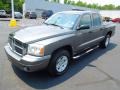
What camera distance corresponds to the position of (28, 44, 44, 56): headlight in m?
4.17

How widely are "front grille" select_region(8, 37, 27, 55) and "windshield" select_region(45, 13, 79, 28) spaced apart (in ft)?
5.21

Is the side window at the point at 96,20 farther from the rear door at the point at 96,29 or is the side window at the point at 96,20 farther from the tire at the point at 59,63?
the tire at the point at 59,63

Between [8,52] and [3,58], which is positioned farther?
[3,58]

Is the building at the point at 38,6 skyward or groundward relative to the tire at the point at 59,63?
skyward

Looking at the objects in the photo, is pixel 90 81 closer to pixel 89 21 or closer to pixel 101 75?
pixel 101 75

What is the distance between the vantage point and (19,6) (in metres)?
55.9

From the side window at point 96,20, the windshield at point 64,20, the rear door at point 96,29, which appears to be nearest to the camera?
the windshield at point 64,20

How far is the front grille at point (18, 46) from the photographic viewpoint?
4340 millimetres

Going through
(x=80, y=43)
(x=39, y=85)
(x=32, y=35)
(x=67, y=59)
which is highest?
(x=32, y=35)

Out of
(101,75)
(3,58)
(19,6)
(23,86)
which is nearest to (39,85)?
(23,86)

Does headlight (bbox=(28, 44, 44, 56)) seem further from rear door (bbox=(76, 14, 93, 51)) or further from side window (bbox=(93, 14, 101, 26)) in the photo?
side window (bbox=(93, 14, 101, 26))

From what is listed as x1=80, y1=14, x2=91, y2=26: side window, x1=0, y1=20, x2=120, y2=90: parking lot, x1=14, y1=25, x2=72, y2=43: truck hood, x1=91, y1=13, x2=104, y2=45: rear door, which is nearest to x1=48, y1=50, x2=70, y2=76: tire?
x1=0, y1=20, x2=120, y2=90: parking lot

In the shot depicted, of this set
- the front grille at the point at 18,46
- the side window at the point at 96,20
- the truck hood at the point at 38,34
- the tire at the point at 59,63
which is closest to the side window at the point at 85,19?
the side window at the point at 96,20

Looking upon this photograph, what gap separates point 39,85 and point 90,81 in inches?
54.2
